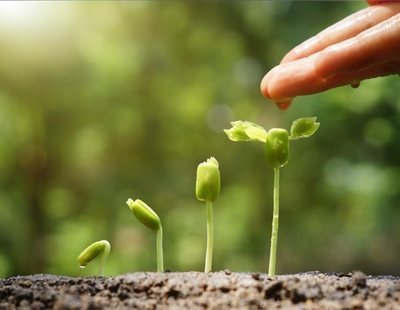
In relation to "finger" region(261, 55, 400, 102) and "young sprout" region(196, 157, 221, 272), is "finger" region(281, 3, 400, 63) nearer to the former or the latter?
"finger" region(261, 55, 400, 102)

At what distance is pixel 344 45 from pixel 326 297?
358mm

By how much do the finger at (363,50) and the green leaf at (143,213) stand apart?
326 mm

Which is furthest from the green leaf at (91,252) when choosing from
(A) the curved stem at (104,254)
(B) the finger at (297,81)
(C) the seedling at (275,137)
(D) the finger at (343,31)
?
(D) the finger at (343,31)

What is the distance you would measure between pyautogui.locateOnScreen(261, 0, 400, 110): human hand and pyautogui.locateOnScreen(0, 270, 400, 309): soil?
0.30 meters

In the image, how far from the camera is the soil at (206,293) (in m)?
0.77

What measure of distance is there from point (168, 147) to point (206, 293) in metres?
6.44

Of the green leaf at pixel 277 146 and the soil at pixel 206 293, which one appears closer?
the soil at pixel 206 293

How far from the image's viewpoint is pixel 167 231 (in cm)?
696

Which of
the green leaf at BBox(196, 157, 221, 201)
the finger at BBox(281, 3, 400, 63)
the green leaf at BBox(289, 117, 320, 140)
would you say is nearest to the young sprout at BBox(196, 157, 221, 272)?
the green leaf at BBox(196, 157, 221, 201)

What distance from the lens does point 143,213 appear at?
3.19 feet

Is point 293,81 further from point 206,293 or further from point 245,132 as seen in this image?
point 206,293

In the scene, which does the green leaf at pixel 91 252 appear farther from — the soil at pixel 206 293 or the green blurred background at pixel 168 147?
the green blurred background at pixel 168 147

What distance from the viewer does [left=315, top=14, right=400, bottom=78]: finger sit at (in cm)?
93

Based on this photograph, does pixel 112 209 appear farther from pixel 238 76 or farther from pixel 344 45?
pixel 344 45
